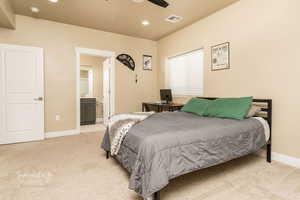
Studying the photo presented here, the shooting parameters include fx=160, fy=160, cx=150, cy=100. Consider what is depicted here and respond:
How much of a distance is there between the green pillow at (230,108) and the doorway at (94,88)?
111 inches

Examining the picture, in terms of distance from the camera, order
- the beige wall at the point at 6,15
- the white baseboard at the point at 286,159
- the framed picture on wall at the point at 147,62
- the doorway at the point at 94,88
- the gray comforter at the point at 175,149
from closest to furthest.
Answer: the gray comforter at the point at 175,149, the white baseboard at the point at 286,159, the beige wall at the point at 6,15, the doorway at the point at 94,88, the framed picture on wall at the point at 147,62

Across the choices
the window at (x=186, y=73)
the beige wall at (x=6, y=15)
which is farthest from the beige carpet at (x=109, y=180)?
the beige wall at (x=6, y=15)

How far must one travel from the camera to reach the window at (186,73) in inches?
154

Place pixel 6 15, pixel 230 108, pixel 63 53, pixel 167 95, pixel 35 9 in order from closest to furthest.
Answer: pixel 230 108
pixel 6 15
pixel 35 9
pixel 63 53
pixel 167 95

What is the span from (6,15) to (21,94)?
1541mm

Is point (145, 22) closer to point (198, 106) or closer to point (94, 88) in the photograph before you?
point (198, 106)

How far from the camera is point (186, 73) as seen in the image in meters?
4.29

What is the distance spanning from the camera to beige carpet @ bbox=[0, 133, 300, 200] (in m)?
1.66

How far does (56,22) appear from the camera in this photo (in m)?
3.84

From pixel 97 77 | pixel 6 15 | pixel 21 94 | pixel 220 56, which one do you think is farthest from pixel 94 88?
pixel 220 56

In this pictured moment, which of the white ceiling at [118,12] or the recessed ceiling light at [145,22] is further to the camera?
the recessed ceiling light at [145,22]

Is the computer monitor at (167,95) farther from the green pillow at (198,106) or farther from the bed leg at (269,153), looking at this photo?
the bed leg at (269,153)

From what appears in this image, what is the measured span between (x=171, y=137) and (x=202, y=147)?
0.39 m

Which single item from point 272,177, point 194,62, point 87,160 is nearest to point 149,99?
point 194,62
